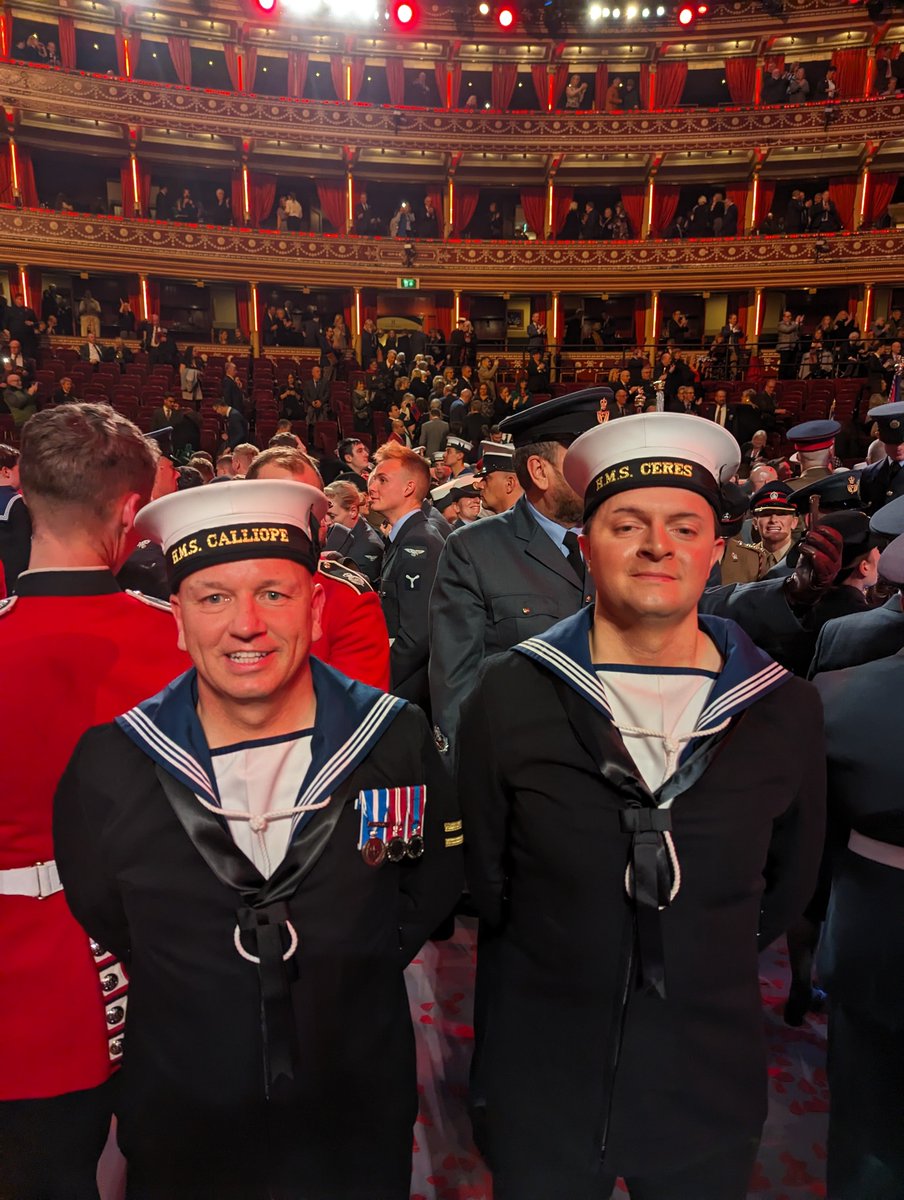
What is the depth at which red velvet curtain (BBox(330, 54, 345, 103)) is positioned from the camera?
66.1 ft

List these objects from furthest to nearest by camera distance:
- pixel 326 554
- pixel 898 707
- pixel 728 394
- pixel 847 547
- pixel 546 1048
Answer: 1. pixel 728 394
2. pixel 326 554
3. pixel 847 547
4. pixel 898 707
5. pixel 546 1048

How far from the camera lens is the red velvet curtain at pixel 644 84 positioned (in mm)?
20547

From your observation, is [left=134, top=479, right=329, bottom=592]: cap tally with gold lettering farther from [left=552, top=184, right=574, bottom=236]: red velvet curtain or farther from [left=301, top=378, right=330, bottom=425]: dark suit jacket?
[left=552, top=184, right=574, bottom=236]: red velvet curtain

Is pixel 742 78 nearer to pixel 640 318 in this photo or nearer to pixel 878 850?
pixel 640 318

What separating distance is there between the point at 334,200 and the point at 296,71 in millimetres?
3079

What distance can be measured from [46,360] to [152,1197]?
1526 centimetres

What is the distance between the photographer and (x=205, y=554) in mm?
1374

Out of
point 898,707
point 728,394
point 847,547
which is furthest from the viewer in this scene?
point 728,394

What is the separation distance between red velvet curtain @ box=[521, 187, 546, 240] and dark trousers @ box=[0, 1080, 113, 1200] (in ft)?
74.4

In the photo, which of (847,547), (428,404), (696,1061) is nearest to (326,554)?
(847,547)

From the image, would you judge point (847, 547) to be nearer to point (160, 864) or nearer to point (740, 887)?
point (740, 887)

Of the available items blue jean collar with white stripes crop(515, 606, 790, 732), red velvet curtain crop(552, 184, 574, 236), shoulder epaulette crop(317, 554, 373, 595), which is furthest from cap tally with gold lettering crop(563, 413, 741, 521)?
red velvet curtain crop(552, 184, 574, 236)

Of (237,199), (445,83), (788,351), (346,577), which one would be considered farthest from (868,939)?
(445,83)

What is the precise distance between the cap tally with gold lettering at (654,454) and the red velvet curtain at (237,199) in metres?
21.7
